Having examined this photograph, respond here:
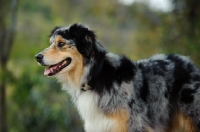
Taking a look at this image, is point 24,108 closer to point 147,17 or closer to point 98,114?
point 147,17

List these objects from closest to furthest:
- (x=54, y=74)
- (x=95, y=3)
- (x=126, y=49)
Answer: (x=54, y=74) < (x=95, y=3) < (x=126, y=49)

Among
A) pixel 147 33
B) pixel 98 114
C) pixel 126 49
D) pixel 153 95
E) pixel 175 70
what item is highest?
pixel 126 49

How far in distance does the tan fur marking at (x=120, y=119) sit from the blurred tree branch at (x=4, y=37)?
7.43 metres

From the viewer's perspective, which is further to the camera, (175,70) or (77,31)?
(175,70)

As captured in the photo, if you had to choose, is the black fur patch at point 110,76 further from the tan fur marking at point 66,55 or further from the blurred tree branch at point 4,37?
the blurred tree branch at point 4,37

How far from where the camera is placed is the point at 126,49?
2272 centimetres

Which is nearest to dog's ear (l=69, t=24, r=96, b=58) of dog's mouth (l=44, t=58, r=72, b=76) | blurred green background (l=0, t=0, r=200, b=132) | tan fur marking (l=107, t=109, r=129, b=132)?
dog's mouth (l=44, t=58, r=72, b=76)

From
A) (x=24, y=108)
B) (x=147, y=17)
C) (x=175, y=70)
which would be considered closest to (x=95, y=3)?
(x=147, y=17)

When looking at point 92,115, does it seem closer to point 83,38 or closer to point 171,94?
point 83,38

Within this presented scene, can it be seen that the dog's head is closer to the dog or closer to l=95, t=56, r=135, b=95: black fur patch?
the dog

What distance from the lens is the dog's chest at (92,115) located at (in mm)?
5113

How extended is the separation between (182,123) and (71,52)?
1.63m

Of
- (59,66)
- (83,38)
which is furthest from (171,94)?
(59,66)

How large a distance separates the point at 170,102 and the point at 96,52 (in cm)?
111
